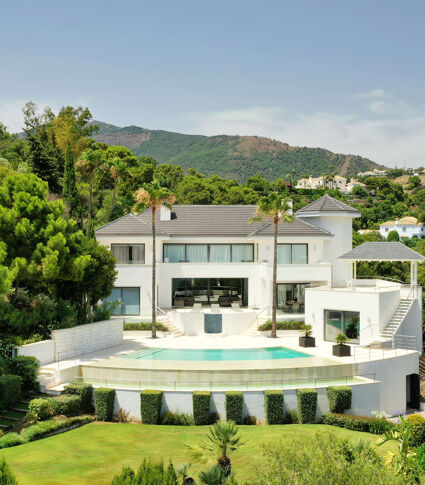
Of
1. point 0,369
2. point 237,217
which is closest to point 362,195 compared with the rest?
point 237,217

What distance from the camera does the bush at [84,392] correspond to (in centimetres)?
2588

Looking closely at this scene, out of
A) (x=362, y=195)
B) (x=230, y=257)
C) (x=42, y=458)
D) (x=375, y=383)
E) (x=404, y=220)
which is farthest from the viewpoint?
(x=362, y=195)

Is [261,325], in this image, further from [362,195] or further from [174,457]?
[362,195]

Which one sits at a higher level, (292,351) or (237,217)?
(237,217)

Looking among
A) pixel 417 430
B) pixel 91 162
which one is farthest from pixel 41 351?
pixel 91 162

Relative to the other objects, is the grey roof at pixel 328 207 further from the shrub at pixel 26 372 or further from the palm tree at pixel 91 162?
the shrub at pixel 26 372

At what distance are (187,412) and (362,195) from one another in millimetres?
163225

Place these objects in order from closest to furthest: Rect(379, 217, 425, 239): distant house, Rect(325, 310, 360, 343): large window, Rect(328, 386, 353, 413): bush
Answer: Rect(328, 386, 353, 413): bush → Rect(325, 310, 360, 343): large window → Rect(379, 217, 425, 239): distant house

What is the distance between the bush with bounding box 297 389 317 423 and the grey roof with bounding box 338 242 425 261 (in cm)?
1463

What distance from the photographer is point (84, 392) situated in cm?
2595

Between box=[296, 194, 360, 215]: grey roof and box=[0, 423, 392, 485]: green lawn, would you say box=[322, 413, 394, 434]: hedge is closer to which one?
box=[0, 423, 392, 485]: green lawn

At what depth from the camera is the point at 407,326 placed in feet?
122

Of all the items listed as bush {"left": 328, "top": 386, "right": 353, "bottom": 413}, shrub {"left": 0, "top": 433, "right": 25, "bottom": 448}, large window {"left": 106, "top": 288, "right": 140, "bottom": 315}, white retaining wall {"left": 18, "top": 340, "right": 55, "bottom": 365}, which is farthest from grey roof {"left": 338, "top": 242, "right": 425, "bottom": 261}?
shrub {"left": 0, "top": 433, "right": 25, "bottom": 448}

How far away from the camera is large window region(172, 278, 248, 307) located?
145 feet
